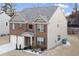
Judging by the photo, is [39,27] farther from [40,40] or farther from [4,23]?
[4,23]

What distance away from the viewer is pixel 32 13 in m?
2.62

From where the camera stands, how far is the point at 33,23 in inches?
102

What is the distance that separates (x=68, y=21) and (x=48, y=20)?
0.70 ft

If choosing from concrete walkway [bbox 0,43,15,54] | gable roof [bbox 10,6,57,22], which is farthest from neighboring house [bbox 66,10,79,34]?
concrete walkway [bbox 0,43,15,54]

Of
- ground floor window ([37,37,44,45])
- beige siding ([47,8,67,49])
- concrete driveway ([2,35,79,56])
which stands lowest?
concrete driveway ([2,35,79,56])

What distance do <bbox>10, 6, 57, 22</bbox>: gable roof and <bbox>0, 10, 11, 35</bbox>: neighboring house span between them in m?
0.05

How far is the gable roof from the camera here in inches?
102

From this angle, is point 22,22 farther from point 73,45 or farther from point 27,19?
point 73,45

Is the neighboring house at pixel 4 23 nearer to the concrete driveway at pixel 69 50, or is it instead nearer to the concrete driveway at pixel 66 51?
the concrete driveway at pixel 66 51

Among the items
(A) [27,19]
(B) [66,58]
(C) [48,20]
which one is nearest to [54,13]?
(C) [48,20]

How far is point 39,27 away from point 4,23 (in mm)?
368

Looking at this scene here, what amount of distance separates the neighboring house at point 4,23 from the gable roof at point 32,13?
5 cm

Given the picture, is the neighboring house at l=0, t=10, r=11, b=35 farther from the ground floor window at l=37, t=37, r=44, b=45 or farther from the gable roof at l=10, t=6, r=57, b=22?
the ground floor window at l=37, t=37, r=44, b=45

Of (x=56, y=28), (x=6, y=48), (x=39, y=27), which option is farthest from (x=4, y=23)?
(x=56, y=28)
